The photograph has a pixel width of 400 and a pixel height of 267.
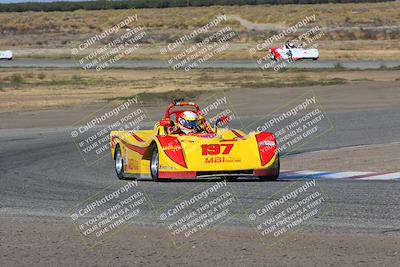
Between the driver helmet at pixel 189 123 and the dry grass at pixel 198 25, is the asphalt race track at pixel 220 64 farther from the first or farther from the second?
the driver helmet at pixel 189 123

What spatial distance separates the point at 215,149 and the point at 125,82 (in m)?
33.0

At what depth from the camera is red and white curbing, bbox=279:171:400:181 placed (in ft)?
55.2

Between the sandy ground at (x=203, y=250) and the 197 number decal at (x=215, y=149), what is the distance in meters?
5.01

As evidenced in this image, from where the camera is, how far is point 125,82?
1918 inches

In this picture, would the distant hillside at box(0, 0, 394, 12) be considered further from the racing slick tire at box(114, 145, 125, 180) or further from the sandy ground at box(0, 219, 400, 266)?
the sandy ground at box(0, 219, 400, 266)

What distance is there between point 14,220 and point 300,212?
10.6 feet

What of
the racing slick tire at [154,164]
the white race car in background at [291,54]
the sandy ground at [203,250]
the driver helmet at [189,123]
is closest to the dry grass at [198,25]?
the white race car in background at [291,54]

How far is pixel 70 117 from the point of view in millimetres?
33062

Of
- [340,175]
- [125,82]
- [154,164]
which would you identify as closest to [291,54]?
[125,82]

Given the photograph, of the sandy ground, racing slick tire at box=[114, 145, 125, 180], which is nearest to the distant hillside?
racing slick tire at box=[114, 145, 125, 180]

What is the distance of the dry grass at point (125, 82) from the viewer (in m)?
40.4

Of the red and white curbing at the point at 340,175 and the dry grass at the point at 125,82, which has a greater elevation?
the dry grass at the point at 125,82

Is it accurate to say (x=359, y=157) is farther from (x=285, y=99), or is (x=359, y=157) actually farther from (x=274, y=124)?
(x=285, y=99)

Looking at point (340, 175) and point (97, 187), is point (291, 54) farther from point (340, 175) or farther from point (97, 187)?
point (97, 187)
